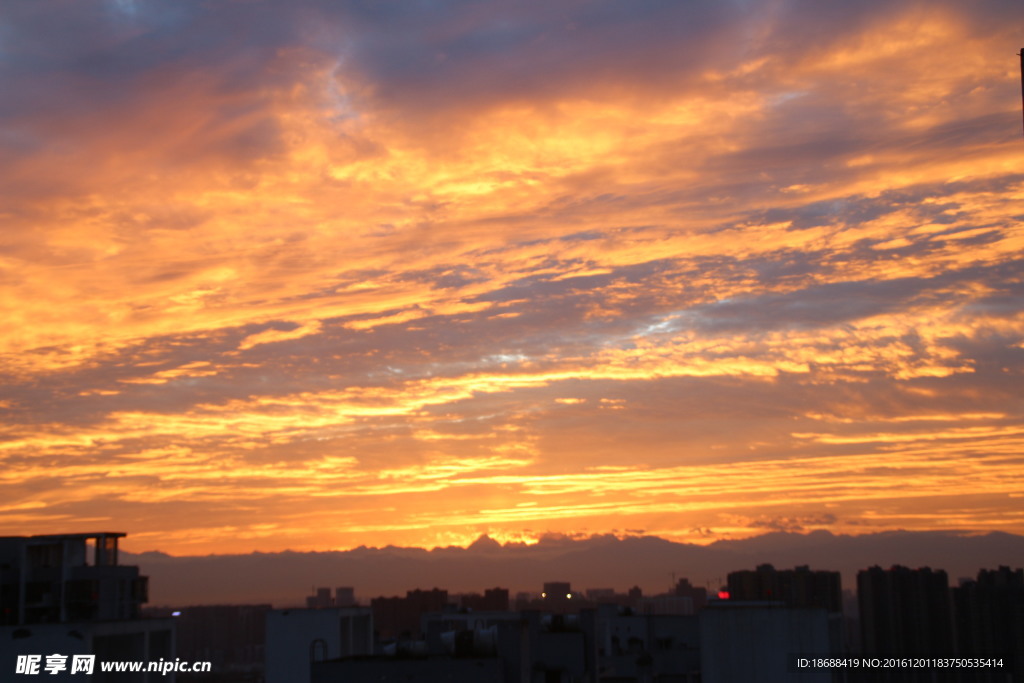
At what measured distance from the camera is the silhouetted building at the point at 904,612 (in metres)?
125

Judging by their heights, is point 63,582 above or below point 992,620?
above

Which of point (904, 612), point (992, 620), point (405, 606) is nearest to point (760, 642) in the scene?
point (992, 620)

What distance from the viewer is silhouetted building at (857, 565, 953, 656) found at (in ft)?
409

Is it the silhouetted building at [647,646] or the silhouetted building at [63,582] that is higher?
the silhouetted building at [63,582]

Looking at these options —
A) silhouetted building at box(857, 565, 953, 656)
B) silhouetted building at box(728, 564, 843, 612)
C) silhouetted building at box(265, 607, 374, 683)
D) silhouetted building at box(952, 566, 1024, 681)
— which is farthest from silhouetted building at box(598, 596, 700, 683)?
silhouetted building at box(952, 566, 1024, 681)

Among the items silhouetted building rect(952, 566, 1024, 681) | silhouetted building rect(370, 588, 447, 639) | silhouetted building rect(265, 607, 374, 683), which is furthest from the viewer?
silhouetted building rect(370, 588, 447, 639)

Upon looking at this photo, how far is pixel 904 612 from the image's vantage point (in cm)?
12750

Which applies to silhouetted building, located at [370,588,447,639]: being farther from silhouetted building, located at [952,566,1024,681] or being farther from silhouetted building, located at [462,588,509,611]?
silhouetted building, located at [952,566,1024,681]

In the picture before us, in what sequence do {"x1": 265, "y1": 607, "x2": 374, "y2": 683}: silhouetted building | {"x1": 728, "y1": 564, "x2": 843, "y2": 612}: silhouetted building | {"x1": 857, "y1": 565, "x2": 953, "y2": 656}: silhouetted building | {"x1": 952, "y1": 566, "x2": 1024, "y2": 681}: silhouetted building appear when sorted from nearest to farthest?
1. {"x1": 265, "y1": 607, "x2": 374, "y2": 683}: silhouetted building
2. {"x1": 952, "y1": 566, "x2": 1024, "y2": 681}: silhouetted building
3. {"x1": 857, "y1": 565, "x2": 953, "y2": 656}: silhouetted building
4. {"x1": 728, "y1": 564, "x2": 843, "y2": 612}: silhouetted building

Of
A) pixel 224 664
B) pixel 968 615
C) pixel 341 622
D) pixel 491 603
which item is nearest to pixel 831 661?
pixel 341 622

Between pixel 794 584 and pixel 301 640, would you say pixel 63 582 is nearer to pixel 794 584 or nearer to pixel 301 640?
pixel 301 640

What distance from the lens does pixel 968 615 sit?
404ft

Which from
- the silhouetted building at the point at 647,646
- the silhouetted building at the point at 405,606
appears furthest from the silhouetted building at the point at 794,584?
the silhouetted building at the point at 405,606

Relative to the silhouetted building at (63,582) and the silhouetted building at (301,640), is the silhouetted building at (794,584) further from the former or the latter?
Result: the silhouetted building at (63,582)
